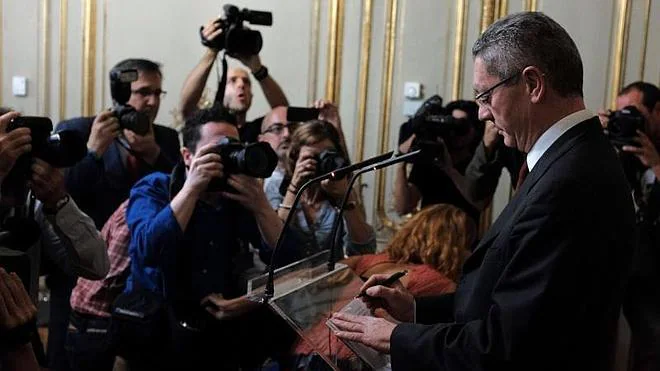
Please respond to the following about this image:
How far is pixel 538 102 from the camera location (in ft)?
4.22

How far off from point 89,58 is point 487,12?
1844 millimetres

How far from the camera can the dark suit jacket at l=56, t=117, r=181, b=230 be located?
8.30ft

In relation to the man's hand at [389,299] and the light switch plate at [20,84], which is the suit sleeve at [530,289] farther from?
the light switch plate at [20,84]

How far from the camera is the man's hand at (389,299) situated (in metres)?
1.45

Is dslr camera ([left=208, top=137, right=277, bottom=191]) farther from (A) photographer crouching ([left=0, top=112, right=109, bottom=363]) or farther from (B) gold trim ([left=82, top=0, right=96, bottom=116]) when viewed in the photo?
Result: (B) gold trim ([left=82, top=0, right=96, bottom=116])

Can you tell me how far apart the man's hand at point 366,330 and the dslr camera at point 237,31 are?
5.69 feet

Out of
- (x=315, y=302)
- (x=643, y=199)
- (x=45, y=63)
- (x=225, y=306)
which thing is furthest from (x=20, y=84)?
(x=315, y=302)

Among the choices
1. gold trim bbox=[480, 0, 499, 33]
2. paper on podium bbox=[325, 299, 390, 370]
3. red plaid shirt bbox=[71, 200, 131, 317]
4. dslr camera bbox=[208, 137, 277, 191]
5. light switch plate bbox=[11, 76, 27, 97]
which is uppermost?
gold trim bbox=[480, 0, 499, 33]

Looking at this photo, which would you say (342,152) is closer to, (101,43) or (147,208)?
(147,208)

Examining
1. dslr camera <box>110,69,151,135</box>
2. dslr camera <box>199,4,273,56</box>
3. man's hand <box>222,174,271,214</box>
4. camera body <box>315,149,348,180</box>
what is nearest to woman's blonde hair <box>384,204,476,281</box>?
camera body <box>315,149,348,180</box>

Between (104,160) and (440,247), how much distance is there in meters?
1.11

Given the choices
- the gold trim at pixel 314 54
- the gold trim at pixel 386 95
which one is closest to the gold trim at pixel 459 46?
the gold trim at pixel 386 95

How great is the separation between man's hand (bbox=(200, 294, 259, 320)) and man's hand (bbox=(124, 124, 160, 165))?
812mm

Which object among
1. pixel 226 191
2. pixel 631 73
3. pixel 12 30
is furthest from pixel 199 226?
pixel 12 30
